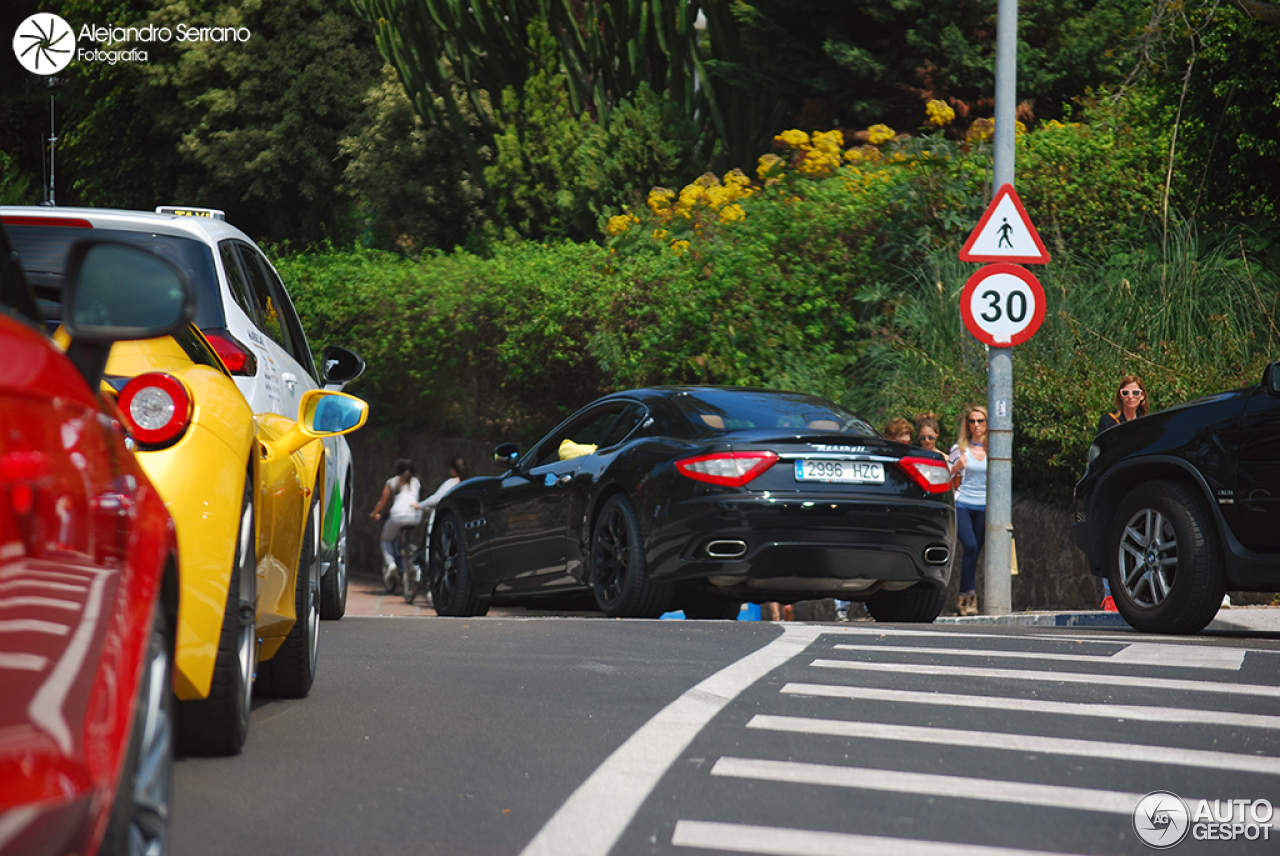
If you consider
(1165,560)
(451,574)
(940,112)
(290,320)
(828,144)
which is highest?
(940,112)

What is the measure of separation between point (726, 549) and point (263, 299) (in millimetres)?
3131

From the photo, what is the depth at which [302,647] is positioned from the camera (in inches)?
219

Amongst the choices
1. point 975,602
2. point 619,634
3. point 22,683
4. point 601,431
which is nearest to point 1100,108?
point 975,602

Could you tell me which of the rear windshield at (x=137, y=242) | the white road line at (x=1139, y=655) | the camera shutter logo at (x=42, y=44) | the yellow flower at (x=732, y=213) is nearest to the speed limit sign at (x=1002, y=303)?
the white road line at (x=1139, y=655)

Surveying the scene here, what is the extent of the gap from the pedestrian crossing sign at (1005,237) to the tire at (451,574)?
171 inches

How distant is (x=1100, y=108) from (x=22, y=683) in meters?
17.5

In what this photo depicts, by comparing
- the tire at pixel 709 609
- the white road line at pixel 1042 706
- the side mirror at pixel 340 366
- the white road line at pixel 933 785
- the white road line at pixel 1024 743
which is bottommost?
the tire at pixel 709 609

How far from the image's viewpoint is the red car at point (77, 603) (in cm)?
191

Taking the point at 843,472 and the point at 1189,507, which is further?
the point at 843,472

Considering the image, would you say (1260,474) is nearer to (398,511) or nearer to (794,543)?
(794,543)

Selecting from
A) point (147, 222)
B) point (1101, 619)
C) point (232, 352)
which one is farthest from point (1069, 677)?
point (1101, 619)

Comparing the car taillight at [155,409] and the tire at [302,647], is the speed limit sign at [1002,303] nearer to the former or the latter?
the tire at [302,647]

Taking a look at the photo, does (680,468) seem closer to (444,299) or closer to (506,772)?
(506,772)

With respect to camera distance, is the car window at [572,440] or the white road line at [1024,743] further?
the car window at [572,440]
